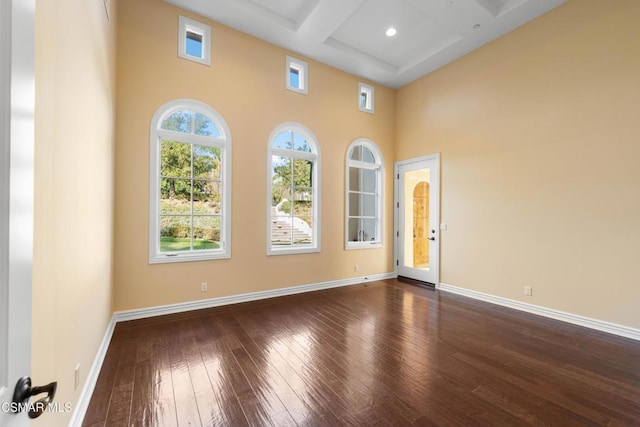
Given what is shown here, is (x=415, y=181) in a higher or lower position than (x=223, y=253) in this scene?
higher

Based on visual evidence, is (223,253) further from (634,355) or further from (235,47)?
(634,355)

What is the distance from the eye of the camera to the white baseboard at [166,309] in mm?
1865

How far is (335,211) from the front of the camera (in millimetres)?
5172

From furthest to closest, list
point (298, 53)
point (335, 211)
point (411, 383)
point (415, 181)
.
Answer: point (415, 181), point (335, 211), point (298, 53), point (411, 383)

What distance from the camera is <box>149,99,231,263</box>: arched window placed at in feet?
11.9

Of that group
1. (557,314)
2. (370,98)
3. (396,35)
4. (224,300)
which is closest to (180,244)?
(224,300)

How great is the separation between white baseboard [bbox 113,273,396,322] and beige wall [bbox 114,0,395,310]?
0.08m

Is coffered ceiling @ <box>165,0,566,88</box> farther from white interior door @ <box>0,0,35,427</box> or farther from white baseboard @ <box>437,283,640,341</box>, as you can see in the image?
white baseboard @ <box>437,283,640,341</box>

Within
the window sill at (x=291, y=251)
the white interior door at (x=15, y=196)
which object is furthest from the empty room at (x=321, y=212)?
the window sill at (x=291, y=251)

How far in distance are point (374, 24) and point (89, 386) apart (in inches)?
212

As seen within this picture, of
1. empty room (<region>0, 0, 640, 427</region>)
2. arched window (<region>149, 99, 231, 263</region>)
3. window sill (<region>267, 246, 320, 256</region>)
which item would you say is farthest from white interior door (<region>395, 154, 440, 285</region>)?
arched window (<region>149, 99, 231, 263</region>)

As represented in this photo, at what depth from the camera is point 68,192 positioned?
5.12 feet

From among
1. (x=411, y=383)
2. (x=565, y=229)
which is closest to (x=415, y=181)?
(x=565, y=229)

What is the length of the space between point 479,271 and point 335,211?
260 cm
